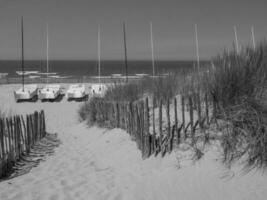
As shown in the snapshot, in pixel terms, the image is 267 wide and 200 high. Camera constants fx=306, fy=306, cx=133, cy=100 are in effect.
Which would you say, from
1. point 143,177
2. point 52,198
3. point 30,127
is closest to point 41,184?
point 52,198

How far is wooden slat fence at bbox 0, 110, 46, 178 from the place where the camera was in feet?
19.7

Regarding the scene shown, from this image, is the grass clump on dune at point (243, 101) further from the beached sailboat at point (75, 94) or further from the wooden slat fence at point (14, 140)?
the beached sailboat at point (75, 94)

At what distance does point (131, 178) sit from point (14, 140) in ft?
9.82

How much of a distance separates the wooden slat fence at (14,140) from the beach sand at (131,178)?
0.52m

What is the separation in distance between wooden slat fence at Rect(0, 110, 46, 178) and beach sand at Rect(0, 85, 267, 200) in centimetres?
52

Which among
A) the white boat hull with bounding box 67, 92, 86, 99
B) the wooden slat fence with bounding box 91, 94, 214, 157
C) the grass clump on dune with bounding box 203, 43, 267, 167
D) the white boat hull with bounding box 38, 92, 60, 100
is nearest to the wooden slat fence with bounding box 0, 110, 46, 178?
the wooden slat fence with bounding box 91, 94, 214, 157

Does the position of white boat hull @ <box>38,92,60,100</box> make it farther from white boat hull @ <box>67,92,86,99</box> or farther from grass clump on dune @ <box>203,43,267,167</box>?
grass clump on dune @ <box>203,43,267,167</box>

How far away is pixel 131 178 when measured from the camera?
504 centimetres

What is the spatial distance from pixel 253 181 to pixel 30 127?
18.5ft

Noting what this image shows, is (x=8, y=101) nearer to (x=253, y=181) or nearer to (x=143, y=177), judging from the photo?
(x=143, y=177)

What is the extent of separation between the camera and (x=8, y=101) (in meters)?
19.9

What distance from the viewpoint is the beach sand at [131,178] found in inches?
160

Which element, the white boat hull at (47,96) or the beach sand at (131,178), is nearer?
the beach sand at (131,178)

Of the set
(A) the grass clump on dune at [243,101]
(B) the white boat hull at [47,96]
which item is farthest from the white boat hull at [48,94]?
(A) the grass clump on dune at [243,101]
